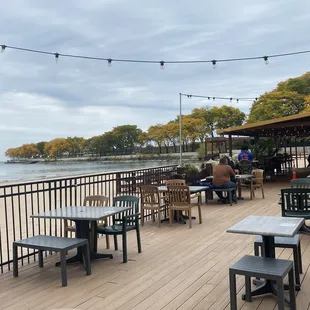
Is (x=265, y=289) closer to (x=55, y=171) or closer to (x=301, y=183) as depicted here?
(x=301, y=183)

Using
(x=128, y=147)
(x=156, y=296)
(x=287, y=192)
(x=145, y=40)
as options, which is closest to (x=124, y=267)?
(x=156, y=296)

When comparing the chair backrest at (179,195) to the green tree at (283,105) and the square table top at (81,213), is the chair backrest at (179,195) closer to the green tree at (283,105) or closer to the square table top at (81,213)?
the square table top at (81,213)

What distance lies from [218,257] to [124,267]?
3.96ft

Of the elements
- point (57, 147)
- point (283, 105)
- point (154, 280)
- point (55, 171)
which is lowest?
point (55, 171)

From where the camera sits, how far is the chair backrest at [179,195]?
6.16 metres

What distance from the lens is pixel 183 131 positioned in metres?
56.5

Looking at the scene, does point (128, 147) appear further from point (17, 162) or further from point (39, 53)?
point (39, 53)

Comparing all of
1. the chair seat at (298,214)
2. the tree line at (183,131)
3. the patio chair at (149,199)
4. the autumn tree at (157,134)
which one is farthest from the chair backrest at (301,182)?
the autumn tree at (157,134)

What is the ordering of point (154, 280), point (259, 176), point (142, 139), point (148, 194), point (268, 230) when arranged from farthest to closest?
point (142, 139) < point (259, 176) < point (148, 194) < point (154, 280) < point (268, 230)

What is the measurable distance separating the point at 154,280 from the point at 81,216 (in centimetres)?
110

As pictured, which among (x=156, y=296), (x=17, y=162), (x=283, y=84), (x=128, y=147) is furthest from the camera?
(x=17, y=162)

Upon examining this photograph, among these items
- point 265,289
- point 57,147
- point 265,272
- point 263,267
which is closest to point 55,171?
point 57,147

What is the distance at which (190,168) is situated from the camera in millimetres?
9586

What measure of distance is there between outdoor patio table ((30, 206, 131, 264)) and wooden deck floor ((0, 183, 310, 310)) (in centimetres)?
17
